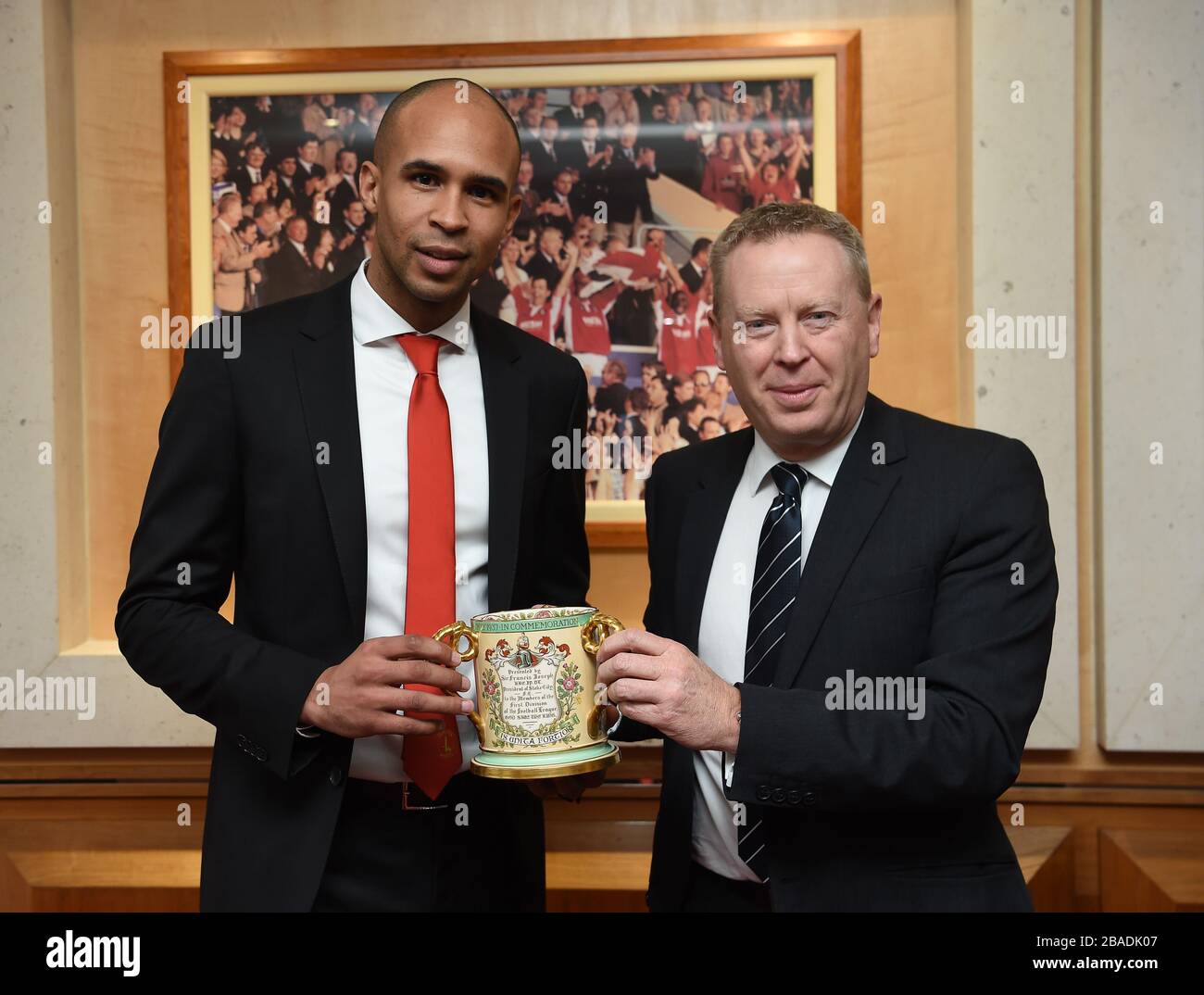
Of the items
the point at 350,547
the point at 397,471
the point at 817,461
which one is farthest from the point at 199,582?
the point at 817,461

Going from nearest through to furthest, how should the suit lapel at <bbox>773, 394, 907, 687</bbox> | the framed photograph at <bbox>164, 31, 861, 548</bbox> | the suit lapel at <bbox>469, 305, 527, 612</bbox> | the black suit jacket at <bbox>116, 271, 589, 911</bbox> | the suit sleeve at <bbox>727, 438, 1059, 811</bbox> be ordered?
the suit sleeve at <bbox>727, 438, 1059, 811</bbox>
the suit lapel at <bbox>773, 394, 907, 687</bbox>
the black suit jacket at <bbox>116, 271, 589, 911</bbox>
the suit lapel at <bbox>469, 305, 527, 612</bbox>
the framed photograph at <bbox>164, 31, 861, 548</bbox>

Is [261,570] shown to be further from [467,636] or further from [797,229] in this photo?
[797,229]

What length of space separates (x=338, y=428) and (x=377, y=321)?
0.23 meters

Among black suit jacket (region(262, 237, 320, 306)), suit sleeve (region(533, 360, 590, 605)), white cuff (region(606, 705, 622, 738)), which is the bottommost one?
white cuff (region(606, 705, 622, 738))

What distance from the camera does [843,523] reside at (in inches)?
66.6

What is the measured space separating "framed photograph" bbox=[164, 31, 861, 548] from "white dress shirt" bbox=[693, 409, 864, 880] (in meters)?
0.95

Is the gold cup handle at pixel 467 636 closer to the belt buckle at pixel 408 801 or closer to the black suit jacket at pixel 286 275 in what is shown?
the belt buckle at pixel 408 801

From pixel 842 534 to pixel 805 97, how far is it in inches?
59.0

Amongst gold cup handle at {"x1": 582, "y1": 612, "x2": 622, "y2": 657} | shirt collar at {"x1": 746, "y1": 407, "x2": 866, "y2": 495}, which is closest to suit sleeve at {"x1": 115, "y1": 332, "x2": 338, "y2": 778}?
gold cup handle at {"x1": 582, "y1": 612, "x2": 622, "y2": 657}

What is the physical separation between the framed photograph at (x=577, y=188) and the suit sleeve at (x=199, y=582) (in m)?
1.05

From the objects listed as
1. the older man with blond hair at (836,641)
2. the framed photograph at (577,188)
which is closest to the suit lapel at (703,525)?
the older man with blond hair at (836,641)

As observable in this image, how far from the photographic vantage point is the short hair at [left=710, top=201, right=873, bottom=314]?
1719mm

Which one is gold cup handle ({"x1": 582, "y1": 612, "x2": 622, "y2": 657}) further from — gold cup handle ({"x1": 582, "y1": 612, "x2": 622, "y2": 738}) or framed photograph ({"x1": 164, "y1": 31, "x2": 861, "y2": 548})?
framed photograph ({"x1": 164, "y1": 31, "x2": 861, "y2": 548})

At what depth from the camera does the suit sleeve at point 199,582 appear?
1.71 metres
